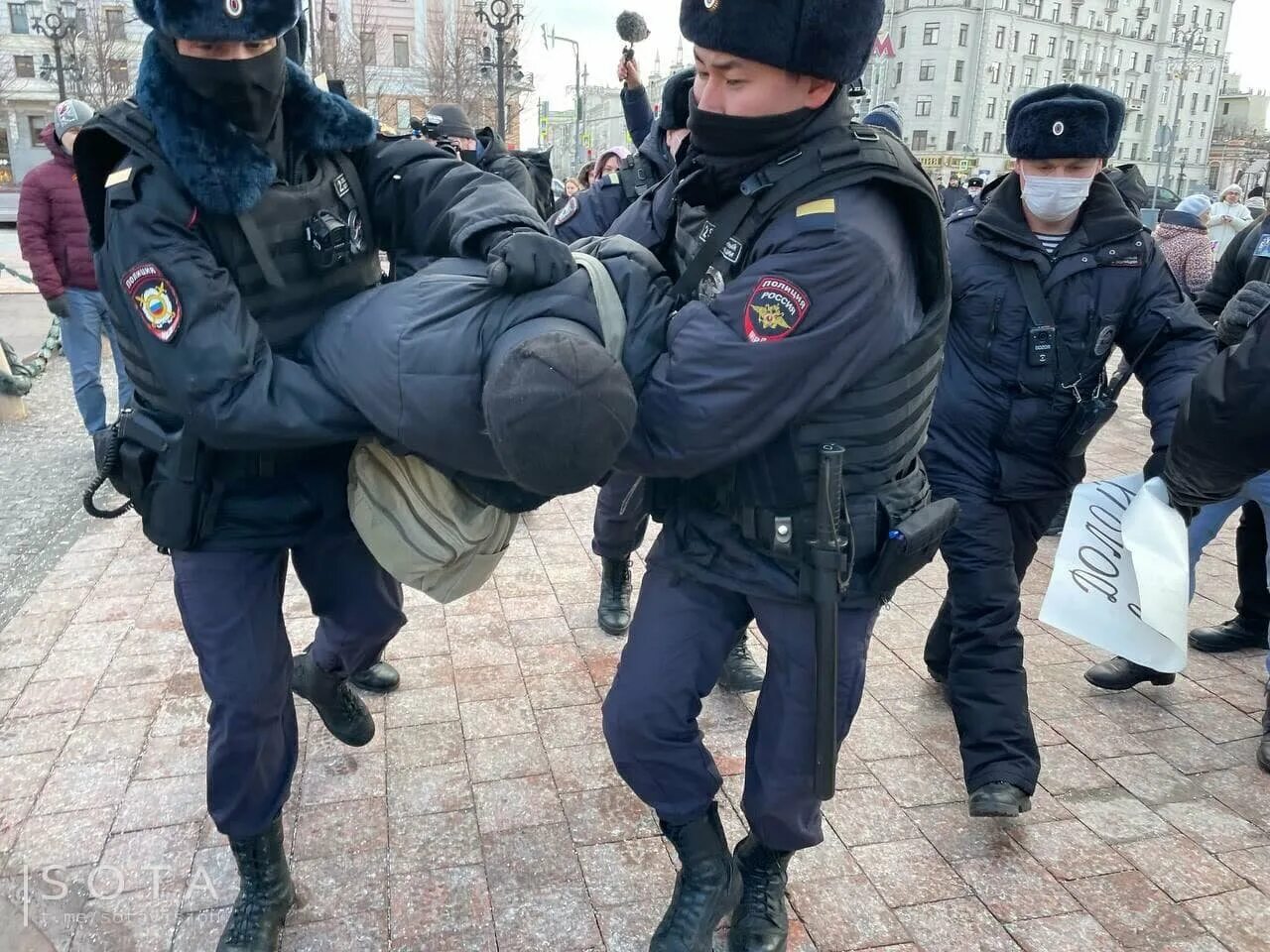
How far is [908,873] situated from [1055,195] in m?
2.03

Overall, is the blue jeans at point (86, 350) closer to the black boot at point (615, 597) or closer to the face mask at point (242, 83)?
the black boot at point (615, 597)

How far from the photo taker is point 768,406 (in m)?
1.79

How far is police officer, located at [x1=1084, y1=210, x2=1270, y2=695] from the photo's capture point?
346cm

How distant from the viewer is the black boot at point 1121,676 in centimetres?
343

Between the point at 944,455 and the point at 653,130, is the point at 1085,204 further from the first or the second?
the point at 653,130

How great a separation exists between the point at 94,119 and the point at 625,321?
1.22m

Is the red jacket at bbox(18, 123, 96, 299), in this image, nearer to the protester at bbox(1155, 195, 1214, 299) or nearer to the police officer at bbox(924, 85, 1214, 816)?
the police officer at bbox(924, 85, 1214, 816)

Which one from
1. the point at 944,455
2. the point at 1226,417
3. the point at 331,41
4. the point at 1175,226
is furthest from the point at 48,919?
the point at 331,41

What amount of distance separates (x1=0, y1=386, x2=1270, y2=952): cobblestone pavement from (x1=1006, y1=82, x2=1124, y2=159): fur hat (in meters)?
1.87

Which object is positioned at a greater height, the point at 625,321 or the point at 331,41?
the point at 331,41

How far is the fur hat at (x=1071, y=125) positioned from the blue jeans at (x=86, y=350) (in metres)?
5.34

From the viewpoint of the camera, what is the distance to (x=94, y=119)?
2.00 m

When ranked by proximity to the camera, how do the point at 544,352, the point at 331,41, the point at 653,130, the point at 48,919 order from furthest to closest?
the point at 331,41 → the point at 653,130 → the point at 48,919 → the point at 544,352

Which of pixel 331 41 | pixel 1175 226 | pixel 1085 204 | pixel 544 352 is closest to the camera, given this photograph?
pixel 544 352
